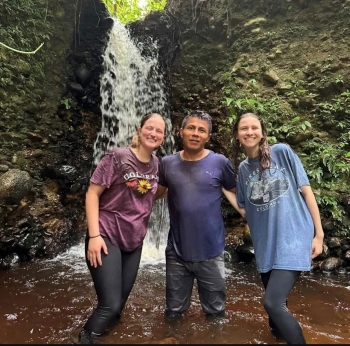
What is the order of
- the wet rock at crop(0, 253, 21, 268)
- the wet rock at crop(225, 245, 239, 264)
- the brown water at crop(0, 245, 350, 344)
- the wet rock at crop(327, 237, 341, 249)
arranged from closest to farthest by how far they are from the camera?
the brown water at crop(0, 245, 350, 344)
the wet rock at crop(0, 253, 21, 268)
the wet rock at crop(327, 237, 341, 249)
the wet rock at crop(225, 245, 239, 264)

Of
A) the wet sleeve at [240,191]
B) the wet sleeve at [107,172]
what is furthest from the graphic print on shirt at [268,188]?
the wet sleeve at [107,172]

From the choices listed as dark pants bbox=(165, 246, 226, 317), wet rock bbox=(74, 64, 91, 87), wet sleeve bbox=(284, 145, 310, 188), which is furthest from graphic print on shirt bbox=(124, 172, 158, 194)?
wet rock bbox=(74, 64, 91, 87)

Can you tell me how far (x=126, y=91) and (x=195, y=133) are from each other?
6585mm

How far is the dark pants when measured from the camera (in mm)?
3154

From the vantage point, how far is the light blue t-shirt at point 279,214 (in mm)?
2734

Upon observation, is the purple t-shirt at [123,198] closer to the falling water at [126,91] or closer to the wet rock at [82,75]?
the falling water at [126,91]

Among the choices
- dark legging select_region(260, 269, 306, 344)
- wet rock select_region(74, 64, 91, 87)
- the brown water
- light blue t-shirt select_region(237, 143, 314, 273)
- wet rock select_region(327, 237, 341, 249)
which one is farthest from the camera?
wet rock select_region(74, 64, 91, 87)

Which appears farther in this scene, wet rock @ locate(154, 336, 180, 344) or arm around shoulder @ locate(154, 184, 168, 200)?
arm around shoulder @ locate(154, 184, 168, 200)

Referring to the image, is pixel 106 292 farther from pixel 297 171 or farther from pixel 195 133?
pixel 297 171

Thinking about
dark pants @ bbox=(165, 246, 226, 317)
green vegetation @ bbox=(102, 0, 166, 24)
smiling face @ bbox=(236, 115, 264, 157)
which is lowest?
dark pants @ bbox=(165, 246, 226, 317)

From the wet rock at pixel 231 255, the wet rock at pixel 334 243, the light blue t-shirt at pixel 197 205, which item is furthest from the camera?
the wet rock at pixel 231 255

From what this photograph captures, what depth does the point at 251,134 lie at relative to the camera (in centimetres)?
299

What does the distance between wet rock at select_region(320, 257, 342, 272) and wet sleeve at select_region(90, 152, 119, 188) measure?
4286mm

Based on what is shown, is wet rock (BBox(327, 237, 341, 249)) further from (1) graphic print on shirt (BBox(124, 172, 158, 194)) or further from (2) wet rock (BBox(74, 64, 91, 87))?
(2) wet rock (BBox(74, 64, 91, 87))
